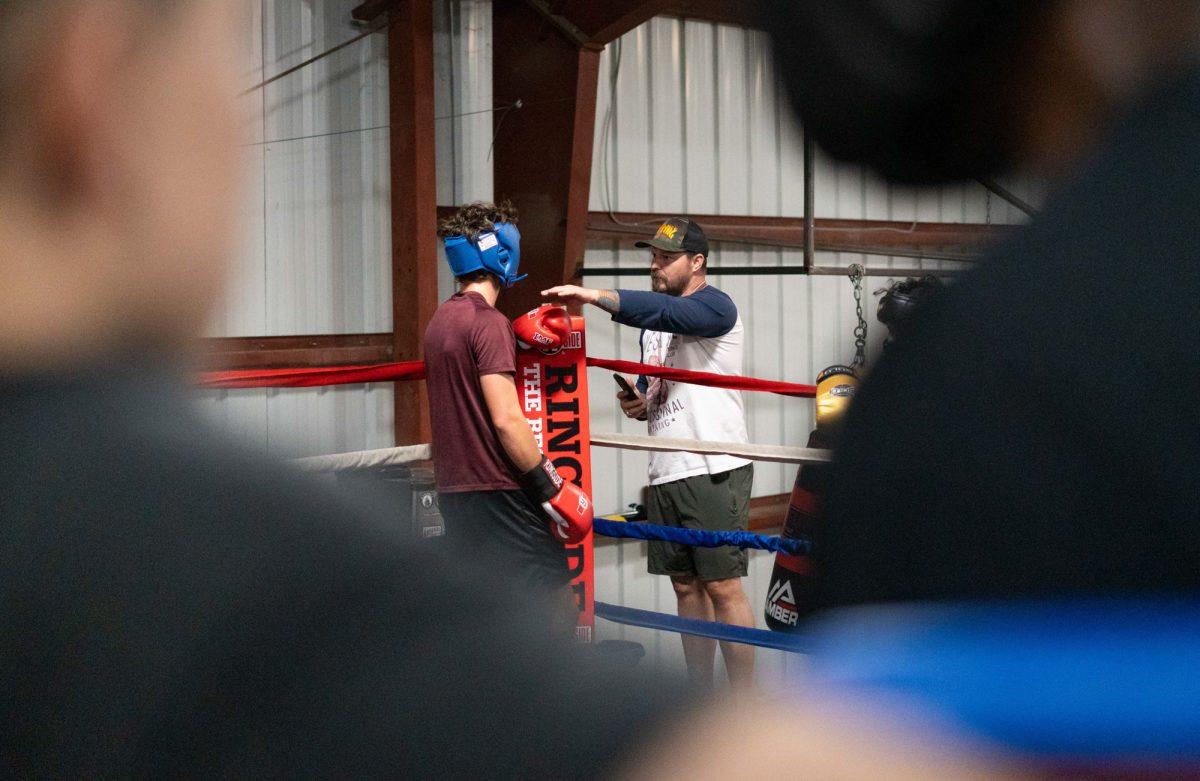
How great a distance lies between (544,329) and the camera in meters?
3.27

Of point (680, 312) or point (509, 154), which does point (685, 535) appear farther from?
point (509, 154)

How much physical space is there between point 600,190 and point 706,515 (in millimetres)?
2607

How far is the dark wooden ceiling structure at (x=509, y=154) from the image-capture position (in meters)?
4.94

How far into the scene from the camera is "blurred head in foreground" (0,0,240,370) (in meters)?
0.44

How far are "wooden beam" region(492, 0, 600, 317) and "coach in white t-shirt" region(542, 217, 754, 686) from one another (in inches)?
53.3

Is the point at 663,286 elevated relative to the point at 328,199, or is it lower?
lower

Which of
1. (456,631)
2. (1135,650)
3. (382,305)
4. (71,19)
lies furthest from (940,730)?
(382,305)

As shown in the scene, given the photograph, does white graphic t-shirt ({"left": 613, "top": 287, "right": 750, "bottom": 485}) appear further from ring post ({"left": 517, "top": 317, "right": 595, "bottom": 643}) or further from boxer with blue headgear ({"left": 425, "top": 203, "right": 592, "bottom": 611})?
boxer with blue headgear ({"left": 425, "top": 203, "right": 592, "bottom": 611})

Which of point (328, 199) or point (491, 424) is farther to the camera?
point (328, 199)

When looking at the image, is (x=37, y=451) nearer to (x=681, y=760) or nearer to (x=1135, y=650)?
(x=681, y=760)

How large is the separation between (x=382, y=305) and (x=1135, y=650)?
5.05 m

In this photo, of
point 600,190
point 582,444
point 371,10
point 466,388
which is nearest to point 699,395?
point 582,444

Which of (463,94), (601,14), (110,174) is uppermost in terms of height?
(601,14)

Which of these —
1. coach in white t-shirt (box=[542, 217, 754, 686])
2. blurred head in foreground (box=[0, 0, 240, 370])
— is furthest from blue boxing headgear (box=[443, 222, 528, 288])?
blurred head in foreground (box=[0, 0, 240, 370])
